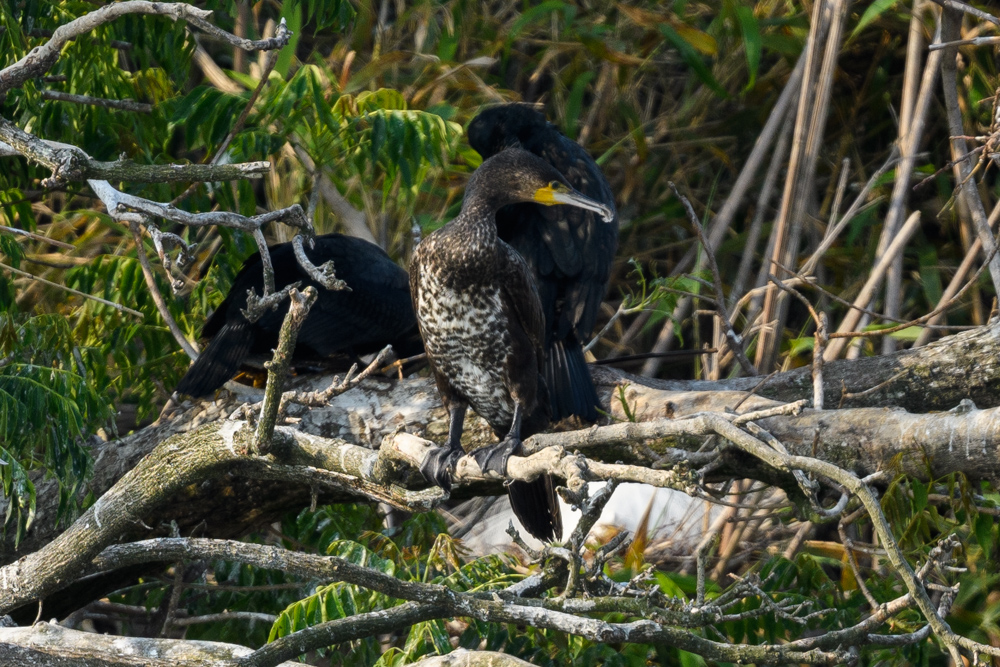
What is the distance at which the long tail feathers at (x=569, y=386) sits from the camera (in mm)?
2811

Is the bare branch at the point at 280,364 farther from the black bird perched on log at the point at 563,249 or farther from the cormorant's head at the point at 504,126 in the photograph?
the cormorant's head at the point at 504,126

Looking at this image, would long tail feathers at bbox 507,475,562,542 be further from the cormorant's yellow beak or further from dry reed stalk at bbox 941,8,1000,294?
dry reed stalk at bbox 941,8,1000,294

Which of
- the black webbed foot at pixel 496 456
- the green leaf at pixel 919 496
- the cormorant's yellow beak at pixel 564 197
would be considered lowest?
the black webbed foot at pixel 496 456

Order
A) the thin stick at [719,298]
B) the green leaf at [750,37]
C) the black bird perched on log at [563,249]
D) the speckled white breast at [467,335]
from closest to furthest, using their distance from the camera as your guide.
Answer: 1. the speckled white breast at [467,335]
2. the thin stick at [719,298]
3. the black bird perched on log at [563,249]
4. the green leaf at [750,37]

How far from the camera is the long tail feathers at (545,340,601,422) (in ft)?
9.22

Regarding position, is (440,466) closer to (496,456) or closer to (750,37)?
(496,456)

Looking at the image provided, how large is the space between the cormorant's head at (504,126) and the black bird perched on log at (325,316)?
50 cm

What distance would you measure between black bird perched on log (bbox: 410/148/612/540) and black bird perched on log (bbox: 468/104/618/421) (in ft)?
0.65

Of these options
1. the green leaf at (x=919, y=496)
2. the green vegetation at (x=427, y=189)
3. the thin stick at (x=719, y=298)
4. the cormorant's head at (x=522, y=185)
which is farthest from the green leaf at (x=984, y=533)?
the cormorant's head at (x=522, y=185)

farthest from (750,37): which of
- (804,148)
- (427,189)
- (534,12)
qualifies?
(427,189)

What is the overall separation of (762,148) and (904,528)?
2.27 m

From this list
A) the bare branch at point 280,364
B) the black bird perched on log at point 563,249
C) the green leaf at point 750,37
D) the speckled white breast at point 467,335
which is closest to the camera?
the bare branch at point 280,364

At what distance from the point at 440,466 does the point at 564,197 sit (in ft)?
2.32

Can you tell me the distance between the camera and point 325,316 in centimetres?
327
